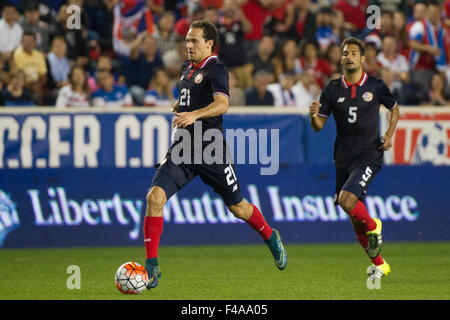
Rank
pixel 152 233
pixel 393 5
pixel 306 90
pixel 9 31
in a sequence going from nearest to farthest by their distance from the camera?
pixel 152 233 < pixel 9 31 < pixel 306 90 < pixel 393 5

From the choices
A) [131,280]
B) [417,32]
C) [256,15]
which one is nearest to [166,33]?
[256,15]

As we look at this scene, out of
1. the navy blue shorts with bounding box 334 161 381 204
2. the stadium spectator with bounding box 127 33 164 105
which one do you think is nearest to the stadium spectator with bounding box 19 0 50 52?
the stadium spectator with bounding box 127 33 164 105

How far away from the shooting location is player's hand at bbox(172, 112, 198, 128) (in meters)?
7.84

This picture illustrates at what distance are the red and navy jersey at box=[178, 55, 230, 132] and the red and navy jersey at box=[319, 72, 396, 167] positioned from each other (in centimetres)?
175

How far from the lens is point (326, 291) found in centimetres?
827

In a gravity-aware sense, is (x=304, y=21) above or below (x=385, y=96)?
below

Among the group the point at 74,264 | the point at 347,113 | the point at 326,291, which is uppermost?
the point at 347,113

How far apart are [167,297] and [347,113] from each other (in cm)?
310

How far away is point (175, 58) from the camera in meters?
16.2

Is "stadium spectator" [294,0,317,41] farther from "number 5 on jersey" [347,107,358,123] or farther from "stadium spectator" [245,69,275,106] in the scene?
"number 5 on jersey" [347,107,358,123]

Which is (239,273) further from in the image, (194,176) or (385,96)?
(385,96)

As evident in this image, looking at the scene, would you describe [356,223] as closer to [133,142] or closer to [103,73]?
[133,142]

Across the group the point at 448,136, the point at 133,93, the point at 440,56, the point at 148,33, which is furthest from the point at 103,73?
the point at 440,56

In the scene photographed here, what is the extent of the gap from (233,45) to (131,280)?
8922 millimetres
